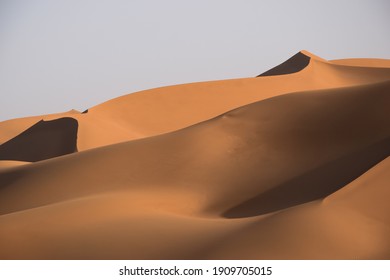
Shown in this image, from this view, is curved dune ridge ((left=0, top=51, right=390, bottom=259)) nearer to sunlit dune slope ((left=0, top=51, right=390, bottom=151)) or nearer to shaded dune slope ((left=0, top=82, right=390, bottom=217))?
shaded dune slope ((left=0, top=82, right=390, bottom=217))

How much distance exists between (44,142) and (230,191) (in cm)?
1707

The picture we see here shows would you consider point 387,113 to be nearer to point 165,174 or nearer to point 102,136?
point 165,174

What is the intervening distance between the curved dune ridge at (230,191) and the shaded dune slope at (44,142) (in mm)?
9944

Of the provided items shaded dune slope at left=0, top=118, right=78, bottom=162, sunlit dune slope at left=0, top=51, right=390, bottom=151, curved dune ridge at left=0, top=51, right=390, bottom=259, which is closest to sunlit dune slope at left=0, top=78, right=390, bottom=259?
curved dune ridge at left=0, top=51, right=390, bottom=259

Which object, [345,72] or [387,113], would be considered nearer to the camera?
[387,113]

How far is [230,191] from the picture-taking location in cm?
1145

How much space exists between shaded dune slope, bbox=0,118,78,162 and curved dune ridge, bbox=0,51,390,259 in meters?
9.94

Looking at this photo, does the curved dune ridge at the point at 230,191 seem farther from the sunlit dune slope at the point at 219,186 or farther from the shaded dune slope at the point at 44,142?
the shaded dune slope at the point at 44,142

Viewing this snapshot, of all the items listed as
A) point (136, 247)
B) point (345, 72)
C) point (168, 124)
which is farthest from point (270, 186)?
point (345, 72)

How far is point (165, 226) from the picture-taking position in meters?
8.45

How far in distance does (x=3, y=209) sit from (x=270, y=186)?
211 inches

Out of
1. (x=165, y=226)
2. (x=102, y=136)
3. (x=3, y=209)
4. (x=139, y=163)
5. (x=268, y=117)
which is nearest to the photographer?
(x=165, y=226)

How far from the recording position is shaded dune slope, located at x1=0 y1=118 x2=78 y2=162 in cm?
2517

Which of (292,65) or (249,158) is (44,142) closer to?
(249,158)
